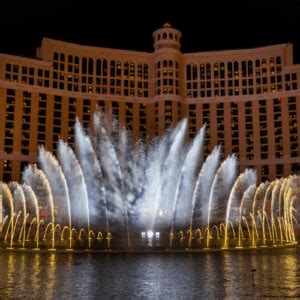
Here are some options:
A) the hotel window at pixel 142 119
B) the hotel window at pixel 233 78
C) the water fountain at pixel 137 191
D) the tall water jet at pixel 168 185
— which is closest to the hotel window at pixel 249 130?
the hotel window at pixel 233 78

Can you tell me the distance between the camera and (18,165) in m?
110

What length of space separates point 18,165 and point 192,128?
43.2 meters

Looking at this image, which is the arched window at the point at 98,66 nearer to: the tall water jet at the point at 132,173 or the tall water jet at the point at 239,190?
the tall water jet at the point at 132,173

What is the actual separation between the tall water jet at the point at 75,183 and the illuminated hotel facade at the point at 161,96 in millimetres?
3145

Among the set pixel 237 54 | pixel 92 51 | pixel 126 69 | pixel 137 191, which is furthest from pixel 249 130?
pixel 92 51

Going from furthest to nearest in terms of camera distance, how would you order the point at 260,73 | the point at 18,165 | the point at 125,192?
the point at 260,73 < the point at 18,165 < the point at 125,192

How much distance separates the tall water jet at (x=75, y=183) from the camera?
85.5 metres

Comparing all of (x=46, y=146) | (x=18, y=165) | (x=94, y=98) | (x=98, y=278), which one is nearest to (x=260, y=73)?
(x=94, y=98)

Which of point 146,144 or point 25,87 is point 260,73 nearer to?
point 146,144

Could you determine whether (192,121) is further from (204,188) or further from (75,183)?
(75,183)

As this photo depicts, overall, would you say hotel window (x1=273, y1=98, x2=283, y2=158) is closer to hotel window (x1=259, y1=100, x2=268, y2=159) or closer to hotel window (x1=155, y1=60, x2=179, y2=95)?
hotel window (x1=259, y1=100, x2=268, y2=159)

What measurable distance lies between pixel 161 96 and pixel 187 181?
24850mm

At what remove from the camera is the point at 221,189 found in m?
105

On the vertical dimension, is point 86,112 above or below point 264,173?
above
